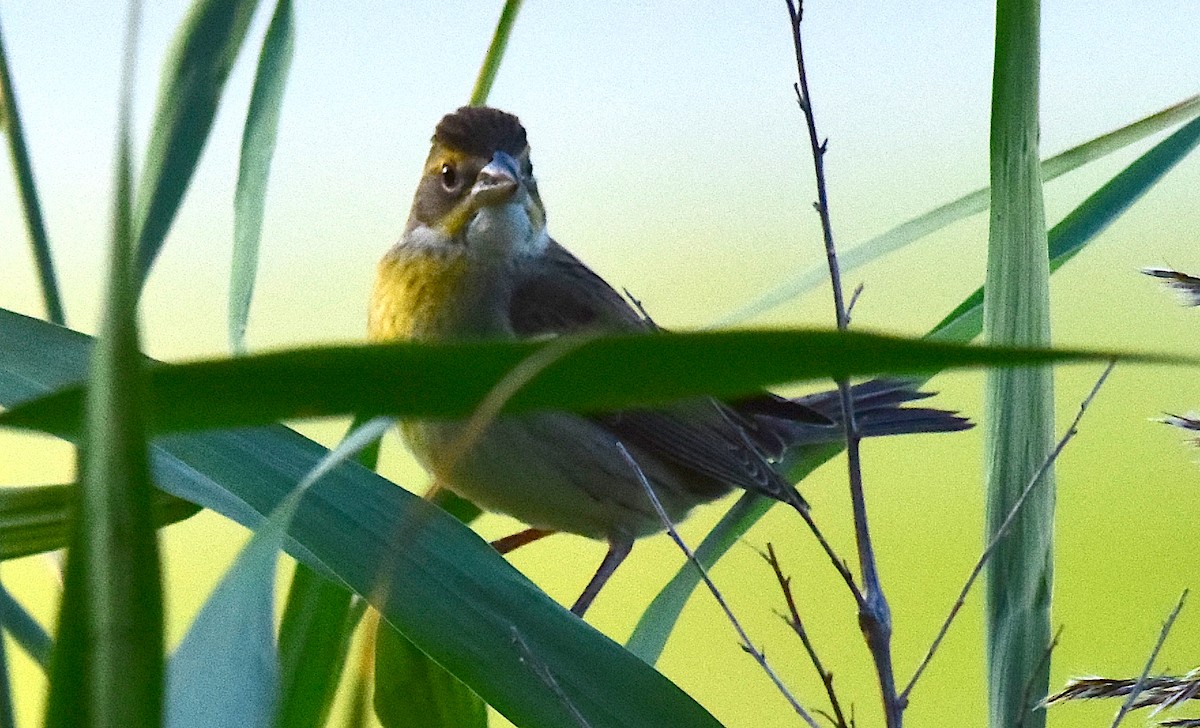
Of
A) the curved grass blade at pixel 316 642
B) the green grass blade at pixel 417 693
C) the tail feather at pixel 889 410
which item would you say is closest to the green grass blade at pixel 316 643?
the curved grass blade at pixel 316 642

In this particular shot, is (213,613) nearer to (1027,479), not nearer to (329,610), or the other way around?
(329,610)

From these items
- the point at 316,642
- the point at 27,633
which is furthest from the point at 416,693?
the point at 27,633

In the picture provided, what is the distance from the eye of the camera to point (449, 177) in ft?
4.41

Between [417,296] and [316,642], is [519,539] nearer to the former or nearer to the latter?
[417,296]

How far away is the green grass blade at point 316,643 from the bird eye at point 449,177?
1.87 ft

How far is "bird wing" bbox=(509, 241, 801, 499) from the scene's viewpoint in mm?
1271

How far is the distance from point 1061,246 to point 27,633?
0.76 meters

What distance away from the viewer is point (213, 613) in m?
0.52

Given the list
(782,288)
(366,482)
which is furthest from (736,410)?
(366,482)

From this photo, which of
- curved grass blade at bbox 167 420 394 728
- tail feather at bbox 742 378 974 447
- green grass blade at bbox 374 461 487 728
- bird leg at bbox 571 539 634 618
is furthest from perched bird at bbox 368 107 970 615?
curved grass blade at bbox 167 420 394 728

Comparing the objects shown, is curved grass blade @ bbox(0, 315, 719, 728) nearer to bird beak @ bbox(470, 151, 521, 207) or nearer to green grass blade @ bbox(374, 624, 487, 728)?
green grass blade @ bbox(374, 624, 487, 728)

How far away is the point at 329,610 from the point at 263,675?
0.31 m

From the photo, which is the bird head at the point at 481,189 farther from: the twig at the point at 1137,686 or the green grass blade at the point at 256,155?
the twig at the point at 1137,686

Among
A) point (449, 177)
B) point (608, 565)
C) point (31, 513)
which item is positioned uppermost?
point (449, 177)
